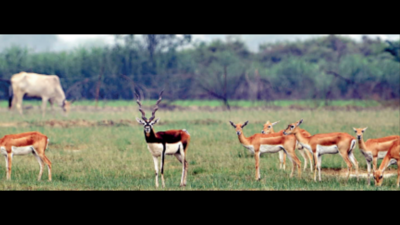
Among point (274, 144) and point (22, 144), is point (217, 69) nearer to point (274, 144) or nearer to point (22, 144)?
point (274, 144)

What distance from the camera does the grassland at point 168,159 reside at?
27.2ft

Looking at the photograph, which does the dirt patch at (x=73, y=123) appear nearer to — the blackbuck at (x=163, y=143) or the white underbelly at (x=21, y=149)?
the white underbelly at (x=21, y=149)

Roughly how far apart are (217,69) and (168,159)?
2547 cm

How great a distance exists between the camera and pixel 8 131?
15.2m

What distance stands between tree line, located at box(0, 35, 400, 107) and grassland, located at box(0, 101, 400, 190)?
8678 millimetres

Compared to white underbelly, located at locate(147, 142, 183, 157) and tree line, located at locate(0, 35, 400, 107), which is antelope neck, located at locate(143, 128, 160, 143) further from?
tree line, located at locate(0, 35, 400, 107)

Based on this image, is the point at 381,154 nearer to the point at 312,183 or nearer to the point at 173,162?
the point at 312,183

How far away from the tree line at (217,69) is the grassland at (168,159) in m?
8.68

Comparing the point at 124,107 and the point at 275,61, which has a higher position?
the point at 275,61

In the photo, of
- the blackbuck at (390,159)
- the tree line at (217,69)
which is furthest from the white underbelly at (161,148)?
the tree line at (217,69)

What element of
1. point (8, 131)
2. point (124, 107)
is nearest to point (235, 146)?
point (8, 131)

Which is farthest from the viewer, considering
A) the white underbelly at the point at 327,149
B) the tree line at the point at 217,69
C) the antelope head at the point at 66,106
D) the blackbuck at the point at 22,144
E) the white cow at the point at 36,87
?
the tree line at the point at 217,69

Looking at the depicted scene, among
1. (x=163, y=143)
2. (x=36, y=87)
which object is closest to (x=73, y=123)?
(x=36, y=87)

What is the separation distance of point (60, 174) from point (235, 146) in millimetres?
4622
